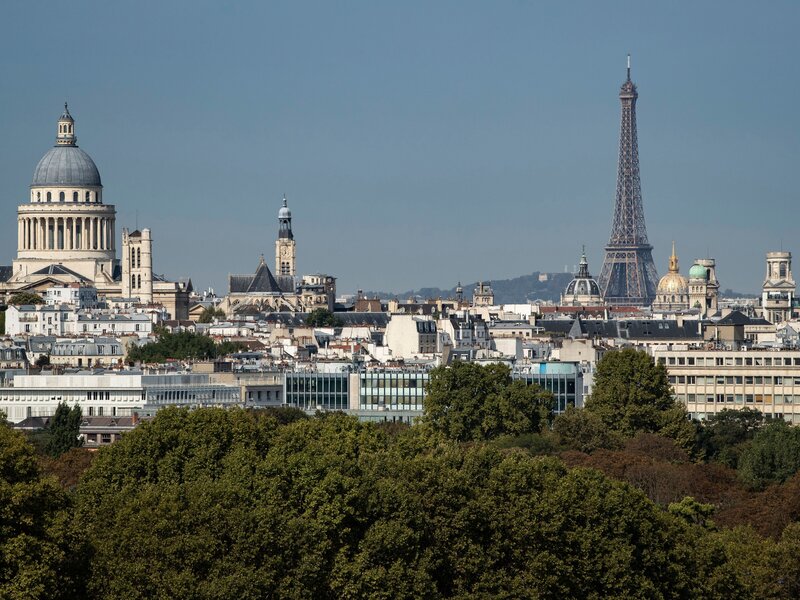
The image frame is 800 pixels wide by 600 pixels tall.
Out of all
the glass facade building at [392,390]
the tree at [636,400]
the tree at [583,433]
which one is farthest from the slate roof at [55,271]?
the tree at [583,433]

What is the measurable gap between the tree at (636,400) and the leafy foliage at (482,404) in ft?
6.18

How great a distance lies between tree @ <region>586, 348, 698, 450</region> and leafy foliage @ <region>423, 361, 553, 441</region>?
188 cm

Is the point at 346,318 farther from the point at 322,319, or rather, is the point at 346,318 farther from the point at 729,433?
the point at 729,433

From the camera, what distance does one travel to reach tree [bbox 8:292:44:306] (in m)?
175

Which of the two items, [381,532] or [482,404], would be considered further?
[482,404]

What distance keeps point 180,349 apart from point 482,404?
45.5 meters

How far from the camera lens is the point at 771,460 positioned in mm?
79500

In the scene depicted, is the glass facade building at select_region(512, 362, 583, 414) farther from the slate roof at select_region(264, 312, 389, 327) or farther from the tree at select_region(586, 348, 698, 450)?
the slate roof at select_region(264, 312, 389, 327)

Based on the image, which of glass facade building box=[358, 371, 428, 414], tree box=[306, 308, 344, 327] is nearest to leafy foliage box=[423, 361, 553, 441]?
glass facade building box=[358, 371, 428, 414]

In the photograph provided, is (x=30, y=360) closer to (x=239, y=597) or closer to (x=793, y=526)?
(x=793, y=526)

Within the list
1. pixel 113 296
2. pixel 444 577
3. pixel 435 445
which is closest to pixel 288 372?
pixel 435 445

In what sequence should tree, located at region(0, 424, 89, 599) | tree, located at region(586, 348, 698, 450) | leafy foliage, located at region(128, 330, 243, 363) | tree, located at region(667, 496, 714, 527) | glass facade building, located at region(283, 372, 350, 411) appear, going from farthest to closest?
leafy foliage, located at region(128, 330, 243, 363), glass facade building, located at region(283, 372, 350, 411), tree, located at region(586, 348, 698, 450), tree, located at region(667, 496, 714, 527), tree, located at region(0, 424, 89, 599)

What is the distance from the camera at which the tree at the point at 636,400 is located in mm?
91938

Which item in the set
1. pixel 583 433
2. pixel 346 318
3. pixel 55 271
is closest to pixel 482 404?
pixel 583 433
